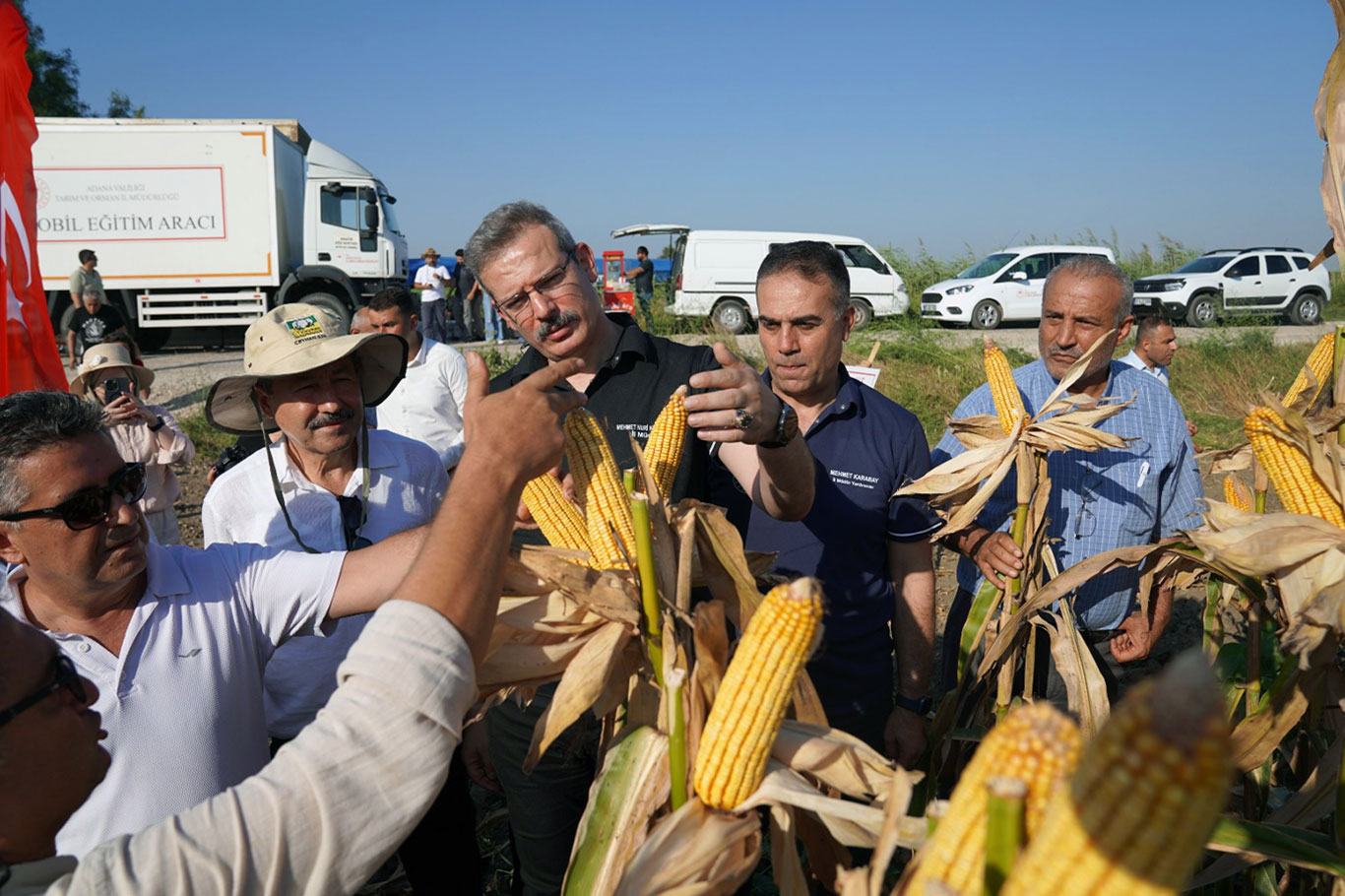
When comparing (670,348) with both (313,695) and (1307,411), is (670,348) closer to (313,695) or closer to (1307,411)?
(313,695)

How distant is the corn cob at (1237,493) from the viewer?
10.1 feet

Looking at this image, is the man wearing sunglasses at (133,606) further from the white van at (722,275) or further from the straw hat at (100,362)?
the white van at (722,275)

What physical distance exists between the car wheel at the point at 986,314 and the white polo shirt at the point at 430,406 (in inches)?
658

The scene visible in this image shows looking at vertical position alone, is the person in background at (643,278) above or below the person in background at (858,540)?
above

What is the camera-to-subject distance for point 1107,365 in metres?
3.30

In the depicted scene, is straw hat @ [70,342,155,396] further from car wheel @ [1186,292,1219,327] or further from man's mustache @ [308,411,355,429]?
car wheel @ [1186,292,1219,327]

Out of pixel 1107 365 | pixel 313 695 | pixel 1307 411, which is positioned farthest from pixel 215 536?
pixel 1107 365

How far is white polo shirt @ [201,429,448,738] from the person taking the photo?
2.46m

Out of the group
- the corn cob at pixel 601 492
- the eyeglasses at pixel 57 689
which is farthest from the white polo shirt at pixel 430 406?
the eyeglasses at pixel 57 689

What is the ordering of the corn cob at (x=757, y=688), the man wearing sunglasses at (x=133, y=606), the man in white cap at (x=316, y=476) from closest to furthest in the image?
the corn cob at (x=757, y=688) → the man wearing sunglasses at (x=133, y=606) → the man in white cap at (x=316, y=476)

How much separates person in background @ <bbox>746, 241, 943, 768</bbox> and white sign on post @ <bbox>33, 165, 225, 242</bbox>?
1746 cm

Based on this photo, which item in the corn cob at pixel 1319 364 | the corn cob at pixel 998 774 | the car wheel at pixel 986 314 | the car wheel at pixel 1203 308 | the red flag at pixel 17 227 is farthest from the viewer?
the car wheel at pixel 986 314

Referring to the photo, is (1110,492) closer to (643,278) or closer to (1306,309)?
(643,278)

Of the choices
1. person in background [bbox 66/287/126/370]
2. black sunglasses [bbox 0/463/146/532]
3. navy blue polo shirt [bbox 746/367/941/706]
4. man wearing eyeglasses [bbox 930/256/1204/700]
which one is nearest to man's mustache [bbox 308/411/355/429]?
black sunglasses [bbox 0/463/146/532]
